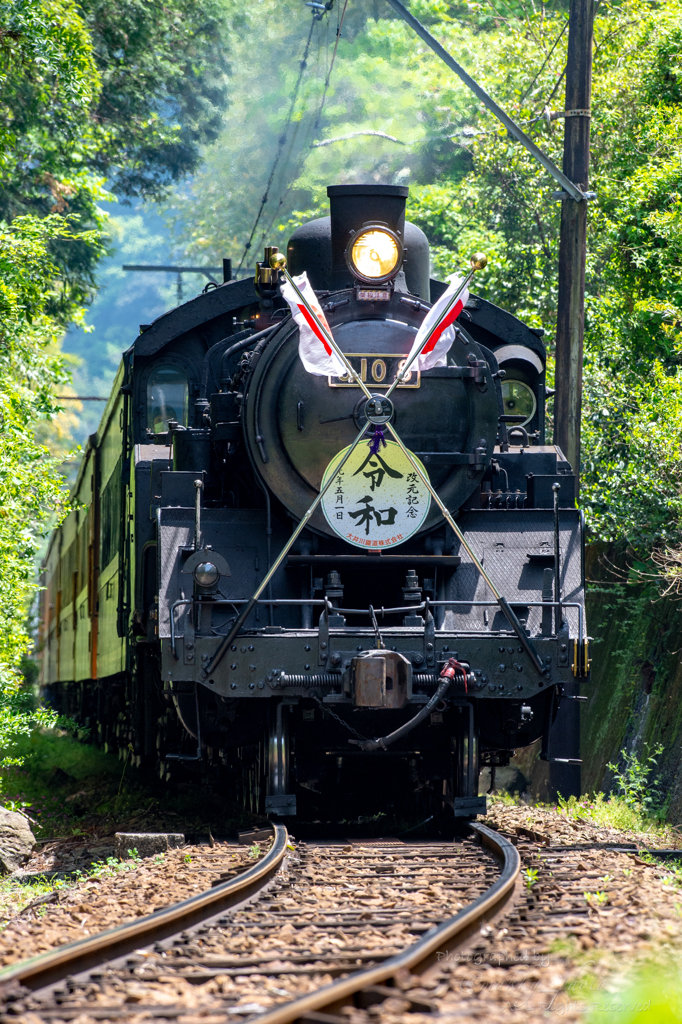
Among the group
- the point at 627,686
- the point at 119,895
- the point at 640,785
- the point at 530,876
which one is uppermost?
the point at 627,686

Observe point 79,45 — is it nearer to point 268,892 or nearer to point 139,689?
point 139,689

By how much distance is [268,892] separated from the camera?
5.68 meters

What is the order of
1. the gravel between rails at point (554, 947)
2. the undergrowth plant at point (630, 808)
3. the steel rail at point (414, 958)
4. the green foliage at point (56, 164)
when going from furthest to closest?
the green foliage at point (56, 164) < the undergrowth plant at point (630, 808) < the gravel between rails at point (554, 947) < the steel rail at point (414, 958)

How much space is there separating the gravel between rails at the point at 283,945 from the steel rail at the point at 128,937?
7 centimetres

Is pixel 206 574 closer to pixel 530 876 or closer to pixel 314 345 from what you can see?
pixel 314 345

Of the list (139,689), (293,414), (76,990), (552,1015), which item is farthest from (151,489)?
(552,1015)

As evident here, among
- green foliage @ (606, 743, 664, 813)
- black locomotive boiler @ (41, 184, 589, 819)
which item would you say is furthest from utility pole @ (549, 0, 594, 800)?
black locomotive boiler @ (41, 184, 589, 819)

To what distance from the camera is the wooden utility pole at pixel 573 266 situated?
11008 mm

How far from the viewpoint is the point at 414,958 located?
3.96m

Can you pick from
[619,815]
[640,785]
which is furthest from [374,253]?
[640,785]

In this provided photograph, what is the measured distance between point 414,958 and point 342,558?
166 inches

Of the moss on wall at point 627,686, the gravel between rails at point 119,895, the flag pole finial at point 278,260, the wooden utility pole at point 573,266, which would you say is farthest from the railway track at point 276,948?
the wooden utility pole at point 573,266

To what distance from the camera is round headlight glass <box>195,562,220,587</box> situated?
7395 millimetres

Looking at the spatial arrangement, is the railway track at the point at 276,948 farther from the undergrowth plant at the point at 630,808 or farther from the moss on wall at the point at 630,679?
the moss on wall at the point at 630,679
